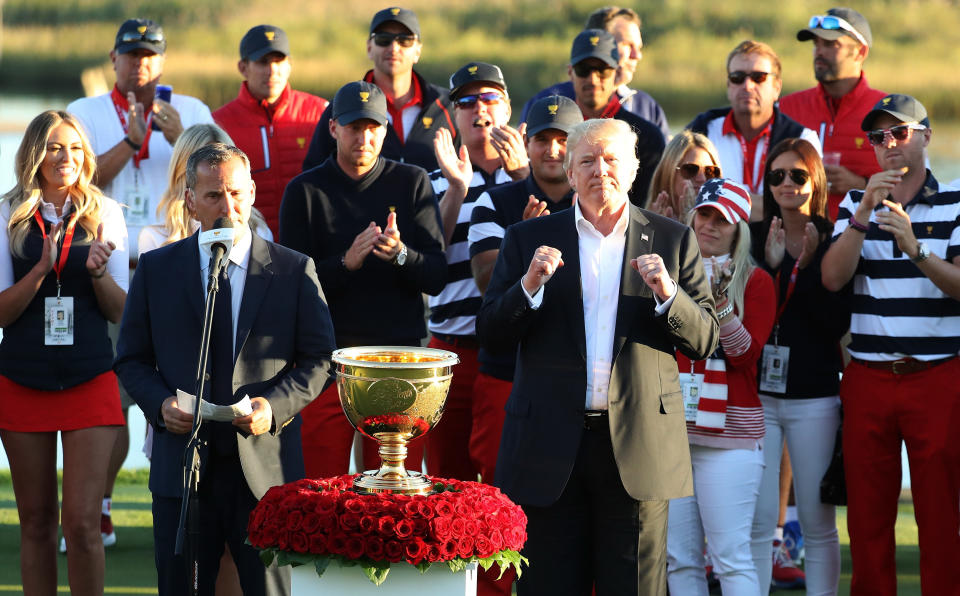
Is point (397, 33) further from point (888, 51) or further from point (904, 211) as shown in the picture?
point (888, 51)

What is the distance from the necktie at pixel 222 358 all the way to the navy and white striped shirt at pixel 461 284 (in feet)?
4.90

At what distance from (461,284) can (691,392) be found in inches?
43.5

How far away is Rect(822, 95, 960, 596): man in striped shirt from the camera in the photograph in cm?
464

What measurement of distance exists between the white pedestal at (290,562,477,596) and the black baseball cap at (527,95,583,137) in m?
2.05

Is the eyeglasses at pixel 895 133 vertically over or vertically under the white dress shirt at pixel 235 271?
over

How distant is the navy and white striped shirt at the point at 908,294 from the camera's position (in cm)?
469

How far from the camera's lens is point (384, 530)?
2.89m

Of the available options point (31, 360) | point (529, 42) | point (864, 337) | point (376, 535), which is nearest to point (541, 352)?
point (376, 535)

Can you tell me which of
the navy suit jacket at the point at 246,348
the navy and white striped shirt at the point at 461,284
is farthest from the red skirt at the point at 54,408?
the navy and white striped shirt at the point at 461,284

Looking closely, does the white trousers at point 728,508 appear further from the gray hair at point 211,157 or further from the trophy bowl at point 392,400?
the gray hair at point 211,157

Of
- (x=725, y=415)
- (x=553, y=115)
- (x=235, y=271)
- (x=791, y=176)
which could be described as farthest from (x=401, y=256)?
(x=791, y=176)

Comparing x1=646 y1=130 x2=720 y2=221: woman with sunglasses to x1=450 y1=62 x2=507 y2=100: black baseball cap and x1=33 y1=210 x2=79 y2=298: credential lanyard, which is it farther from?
x1=33 y1=210 x2=79 y2=298: credential lanyard

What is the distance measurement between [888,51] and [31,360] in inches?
251

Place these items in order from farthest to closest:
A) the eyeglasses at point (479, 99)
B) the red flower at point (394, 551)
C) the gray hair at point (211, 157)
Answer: the eyeglasses at point (479, 99)
the gray hair at point (211, 157)
the red flower at point (394, 551)
